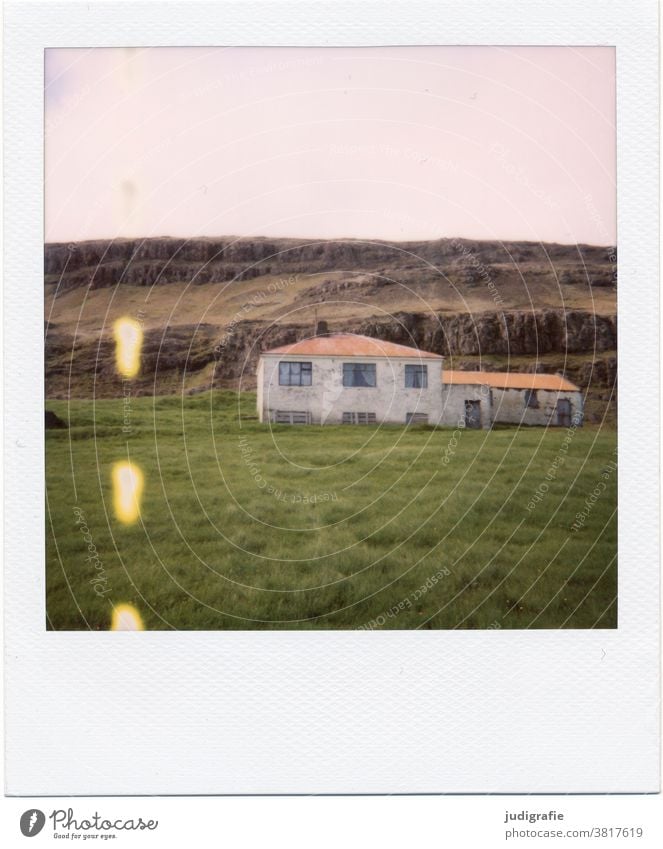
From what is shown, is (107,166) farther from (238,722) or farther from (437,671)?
(437,671)

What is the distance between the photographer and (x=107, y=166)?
255 cm

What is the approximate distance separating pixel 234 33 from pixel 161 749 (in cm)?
306

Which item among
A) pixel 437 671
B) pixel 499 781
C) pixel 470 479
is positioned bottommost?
pixel 499 781

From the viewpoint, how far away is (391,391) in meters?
2.63

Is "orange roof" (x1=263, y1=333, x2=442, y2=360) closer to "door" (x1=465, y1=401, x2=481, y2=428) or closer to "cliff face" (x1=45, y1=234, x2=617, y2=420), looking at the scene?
"cliff face" (x1=45, y1=234, x2=617, y2=420)

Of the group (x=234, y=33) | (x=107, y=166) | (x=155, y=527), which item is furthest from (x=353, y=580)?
(x=234, y=33)

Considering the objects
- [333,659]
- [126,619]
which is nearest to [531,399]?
[333,659]

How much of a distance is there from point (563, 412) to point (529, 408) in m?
0.15

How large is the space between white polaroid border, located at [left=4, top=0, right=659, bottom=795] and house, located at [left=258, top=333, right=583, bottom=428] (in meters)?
0.34

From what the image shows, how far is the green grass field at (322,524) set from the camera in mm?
2459

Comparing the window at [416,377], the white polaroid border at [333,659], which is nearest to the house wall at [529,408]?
the white polaroid border at [333,659]
